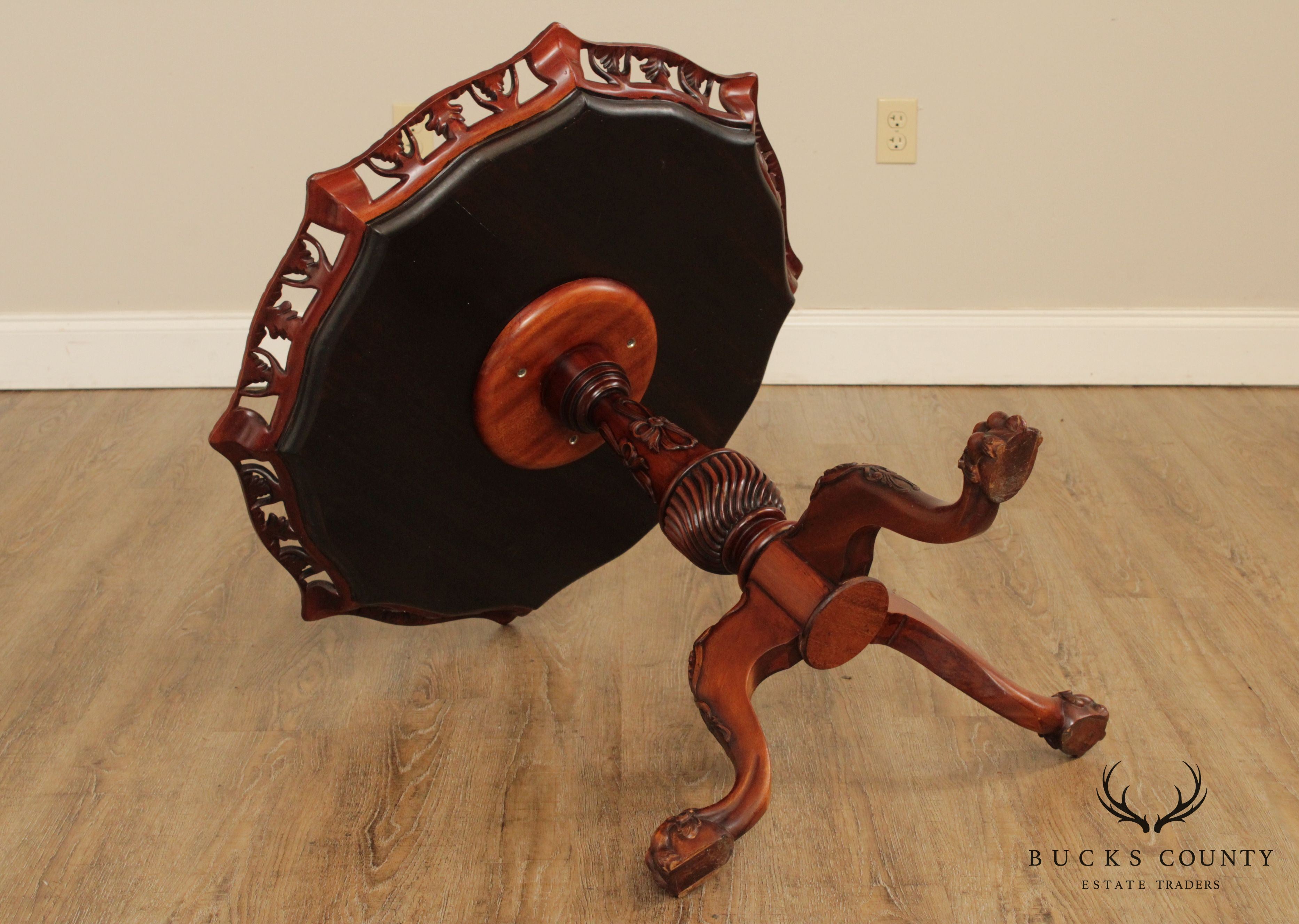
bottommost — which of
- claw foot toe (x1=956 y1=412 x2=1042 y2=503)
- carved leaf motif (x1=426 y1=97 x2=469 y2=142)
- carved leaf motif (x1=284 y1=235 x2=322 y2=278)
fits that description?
claw foot toe (x1=956 y1=412 x2=1042 y2=503)

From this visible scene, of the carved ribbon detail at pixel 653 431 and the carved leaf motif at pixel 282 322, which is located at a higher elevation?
the carved leaf motif at pixel 282 322

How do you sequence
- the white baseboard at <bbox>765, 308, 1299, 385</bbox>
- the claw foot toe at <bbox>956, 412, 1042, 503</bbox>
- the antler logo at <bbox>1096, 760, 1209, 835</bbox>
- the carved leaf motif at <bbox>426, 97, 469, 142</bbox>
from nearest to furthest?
the claw foot toe at <bbox>956, 412, 1042, 503</bbox> < the carved leaf motif at <bbox>426, 97, 469, 142</bbox> < the antler logo at <bbox>1096, 760, 1209, 835</bbox> < the white baseboard at <bbox>765, 308, 1299, 385</bbox>

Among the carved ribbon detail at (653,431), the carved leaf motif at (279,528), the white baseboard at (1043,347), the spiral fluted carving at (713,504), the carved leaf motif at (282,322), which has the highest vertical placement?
the carved leaf motif at (282,322)

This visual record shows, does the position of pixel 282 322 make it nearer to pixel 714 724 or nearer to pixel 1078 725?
pixel 714 724

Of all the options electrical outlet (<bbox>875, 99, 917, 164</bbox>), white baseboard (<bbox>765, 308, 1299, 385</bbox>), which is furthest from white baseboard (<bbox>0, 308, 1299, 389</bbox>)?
electrical outlet (<bbox>875, 99, 917, 164</bbox>)

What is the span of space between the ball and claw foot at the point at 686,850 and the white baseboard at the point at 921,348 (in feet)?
4.77

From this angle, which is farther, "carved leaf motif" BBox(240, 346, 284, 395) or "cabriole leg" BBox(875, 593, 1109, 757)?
"cabriole leg" BBox(875, 593, 1109, 757)

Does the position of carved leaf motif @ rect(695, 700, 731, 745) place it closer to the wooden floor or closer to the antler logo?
the wooden floor

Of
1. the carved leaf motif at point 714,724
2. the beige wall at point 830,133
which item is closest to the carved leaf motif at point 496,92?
the carved leaf motif at point 714,724

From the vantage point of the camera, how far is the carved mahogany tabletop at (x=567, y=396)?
1017mm

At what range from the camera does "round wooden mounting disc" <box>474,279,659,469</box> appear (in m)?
1.15

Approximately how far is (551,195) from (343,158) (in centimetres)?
132

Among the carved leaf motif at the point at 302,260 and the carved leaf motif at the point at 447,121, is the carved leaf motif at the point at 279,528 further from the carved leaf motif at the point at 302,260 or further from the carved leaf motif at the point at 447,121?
the carved leaf motif at the point at 447,121

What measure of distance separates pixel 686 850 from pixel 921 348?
1568mm
